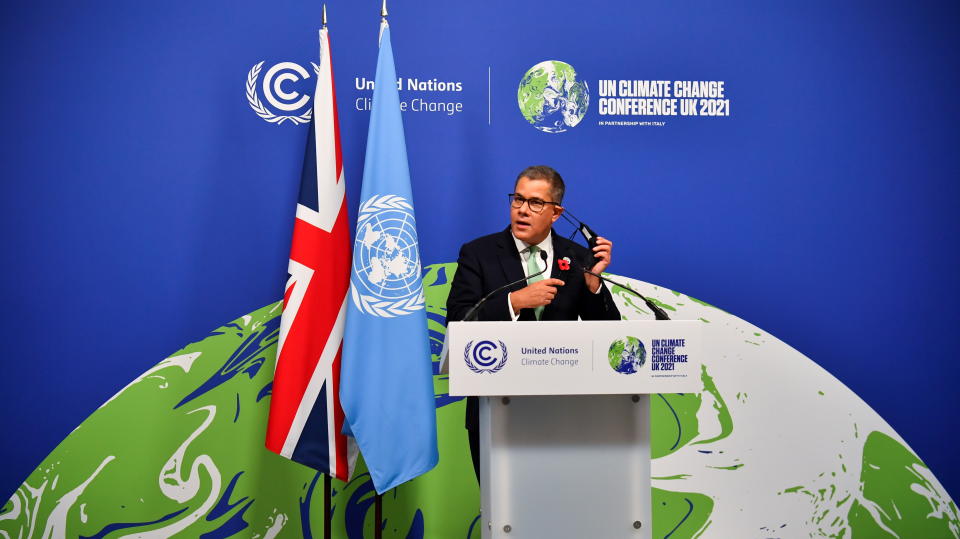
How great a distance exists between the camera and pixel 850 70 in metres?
3.57

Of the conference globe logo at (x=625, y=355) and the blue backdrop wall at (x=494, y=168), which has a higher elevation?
the blue backdrop wall at (x=494, y=168)

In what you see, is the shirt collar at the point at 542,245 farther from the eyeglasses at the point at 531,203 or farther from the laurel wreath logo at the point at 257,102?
the laurel wreath logo at the point at 257,102

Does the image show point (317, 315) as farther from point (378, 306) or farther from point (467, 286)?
point (467, 286)

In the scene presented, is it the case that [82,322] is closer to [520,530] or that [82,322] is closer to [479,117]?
[479,117]

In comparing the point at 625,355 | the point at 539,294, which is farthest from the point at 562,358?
the point at 539,294

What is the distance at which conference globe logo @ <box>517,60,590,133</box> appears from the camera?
3.39 m

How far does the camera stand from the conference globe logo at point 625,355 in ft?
6.48

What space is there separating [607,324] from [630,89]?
179cm

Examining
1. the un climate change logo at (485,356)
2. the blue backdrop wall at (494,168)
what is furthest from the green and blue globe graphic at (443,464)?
the un climate change logo at (485,356)

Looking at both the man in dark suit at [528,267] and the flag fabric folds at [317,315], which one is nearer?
the man in dark suit at [528,267]

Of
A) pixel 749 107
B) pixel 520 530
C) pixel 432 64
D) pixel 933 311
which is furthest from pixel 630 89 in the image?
pixel 520 530

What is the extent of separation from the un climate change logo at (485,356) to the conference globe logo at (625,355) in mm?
278

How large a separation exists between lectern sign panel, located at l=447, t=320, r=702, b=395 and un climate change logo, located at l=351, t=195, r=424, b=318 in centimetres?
94

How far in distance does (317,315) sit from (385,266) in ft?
1.14
